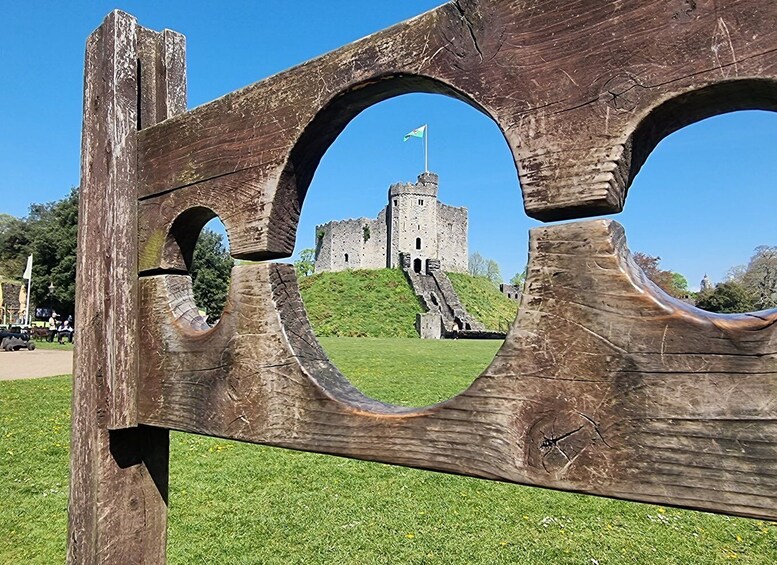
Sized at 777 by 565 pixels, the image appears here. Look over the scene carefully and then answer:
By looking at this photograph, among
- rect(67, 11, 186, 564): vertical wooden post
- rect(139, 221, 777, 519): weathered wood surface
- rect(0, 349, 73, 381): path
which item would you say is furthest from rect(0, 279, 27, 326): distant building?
rect(139, 221, 777, 519): weathered wood surface

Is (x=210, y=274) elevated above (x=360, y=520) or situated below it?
above

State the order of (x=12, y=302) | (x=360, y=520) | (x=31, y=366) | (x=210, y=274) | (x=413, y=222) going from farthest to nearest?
(x=12, y=302)
(x=413, y=222)
(x=210, y=274)
(x=31, y=366)
(x=360, y=520)

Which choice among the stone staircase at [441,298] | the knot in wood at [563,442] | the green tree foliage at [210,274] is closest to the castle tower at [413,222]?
the stone staircase at [441,298]

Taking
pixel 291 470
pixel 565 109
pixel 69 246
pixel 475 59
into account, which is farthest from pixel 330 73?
pixel 69 246

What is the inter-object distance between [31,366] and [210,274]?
60.2ft

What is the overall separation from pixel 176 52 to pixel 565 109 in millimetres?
1593

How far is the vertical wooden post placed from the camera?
72.1 inches

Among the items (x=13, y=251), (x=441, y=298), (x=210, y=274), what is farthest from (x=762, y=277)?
(x=13, y=251)

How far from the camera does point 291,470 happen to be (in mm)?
5746

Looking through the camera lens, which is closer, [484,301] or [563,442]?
[563,442]

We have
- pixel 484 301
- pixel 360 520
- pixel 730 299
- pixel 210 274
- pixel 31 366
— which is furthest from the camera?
pixel 484 301

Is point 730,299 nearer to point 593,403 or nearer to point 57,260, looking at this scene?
point 593,403

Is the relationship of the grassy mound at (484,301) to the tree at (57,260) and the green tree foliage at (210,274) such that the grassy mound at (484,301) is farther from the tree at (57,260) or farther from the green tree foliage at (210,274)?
the tree at (57,260)

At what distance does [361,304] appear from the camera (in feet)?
134
